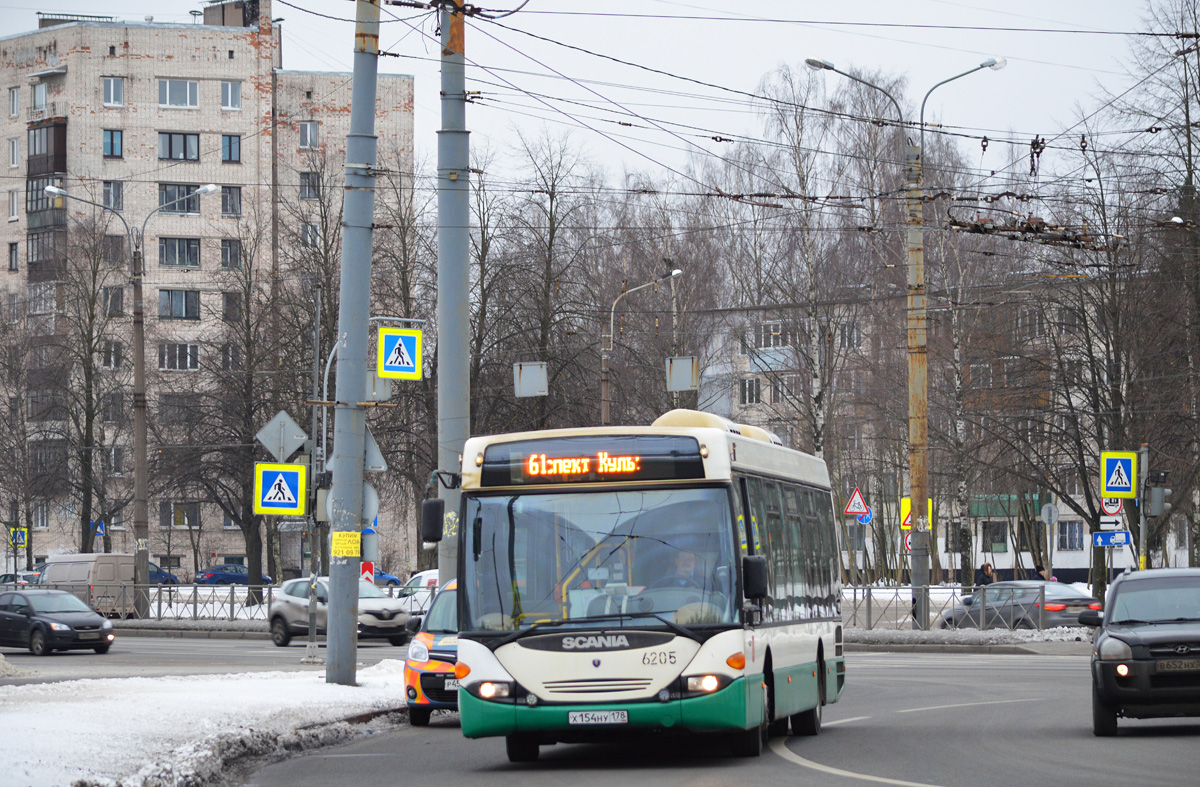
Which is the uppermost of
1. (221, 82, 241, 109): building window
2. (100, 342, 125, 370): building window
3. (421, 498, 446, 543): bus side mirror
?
(221, 82, 241, 109): building window

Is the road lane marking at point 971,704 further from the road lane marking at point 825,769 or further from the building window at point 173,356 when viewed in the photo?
the building window at point 173,356

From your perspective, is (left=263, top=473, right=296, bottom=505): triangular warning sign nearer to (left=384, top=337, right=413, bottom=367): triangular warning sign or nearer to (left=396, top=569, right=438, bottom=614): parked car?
(left=384, top=337, right=413, bottom=367): triangular warning sign

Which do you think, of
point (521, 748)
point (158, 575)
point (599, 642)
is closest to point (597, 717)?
point (599, 642)

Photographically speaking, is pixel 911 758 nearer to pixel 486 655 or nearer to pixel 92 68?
pixel 486 655

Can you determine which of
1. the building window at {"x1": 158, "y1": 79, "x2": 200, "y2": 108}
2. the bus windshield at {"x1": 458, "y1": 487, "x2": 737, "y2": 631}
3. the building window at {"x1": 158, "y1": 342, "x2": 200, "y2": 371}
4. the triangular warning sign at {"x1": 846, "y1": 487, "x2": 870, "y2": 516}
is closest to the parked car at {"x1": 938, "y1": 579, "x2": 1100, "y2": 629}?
the triangular warning sign at {"x1": 846, "y1": 487, "x2": 870, "y2": 516}

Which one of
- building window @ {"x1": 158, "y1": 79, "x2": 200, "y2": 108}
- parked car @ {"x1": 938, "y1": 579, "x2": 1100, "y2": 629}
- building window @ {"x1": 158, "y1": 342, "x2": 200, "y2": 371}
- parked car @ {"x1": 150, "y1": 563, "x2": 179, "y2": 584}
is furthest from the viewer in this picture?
building window @ {"x1": 158, "y1": 79, "x2": 200, "y2": 108}

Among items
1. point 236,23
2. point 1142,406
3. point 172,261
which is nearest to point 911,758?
A: point 1142,406

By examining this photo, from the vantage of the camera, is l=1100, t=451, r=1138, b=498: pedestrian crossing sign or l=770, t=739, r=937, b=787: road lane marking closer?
l=770, t=739, r=937, b=787: road lane marking

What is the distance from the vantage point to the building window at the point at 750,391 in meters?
60.5

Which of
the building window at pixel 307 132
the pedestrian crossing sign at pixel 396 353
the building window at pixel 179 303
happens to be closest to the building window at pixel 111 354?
the building window at pixel 179 303

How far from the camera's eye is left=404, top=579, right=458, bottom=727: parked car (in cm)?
1627

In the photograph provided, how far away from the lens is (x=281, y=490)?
24391 mm

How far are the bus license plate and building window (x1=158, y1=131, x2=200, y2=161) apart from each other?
75919mm

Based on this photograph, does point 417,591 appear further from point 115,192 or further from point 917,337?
point 115,192
